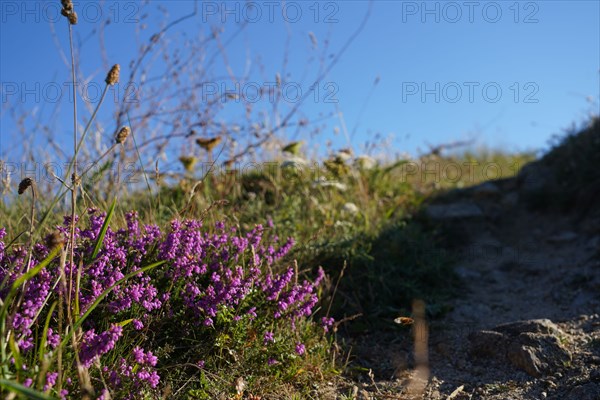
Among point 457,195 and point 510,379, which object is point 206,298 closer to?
point 510,379

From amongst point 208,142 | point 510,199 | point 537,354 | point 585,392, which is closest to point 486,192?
point 510,199

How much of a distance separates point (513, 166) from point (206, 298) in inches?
261

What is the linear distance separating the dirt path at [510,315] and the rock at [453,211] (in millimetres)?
12

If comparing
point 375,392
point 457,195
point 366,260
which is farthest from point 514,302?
point 457,195

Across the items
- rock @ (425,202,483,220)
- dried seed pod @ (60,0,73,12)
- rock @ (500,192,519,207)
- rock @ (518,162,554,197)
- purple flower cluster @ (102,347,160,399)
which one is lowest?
rock @ (500,192,519,207)

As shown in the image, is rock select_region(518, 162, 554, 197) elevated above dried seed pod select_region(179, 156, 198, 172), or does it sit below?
below

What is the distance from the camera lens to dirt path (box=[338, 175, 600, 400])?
2.76m

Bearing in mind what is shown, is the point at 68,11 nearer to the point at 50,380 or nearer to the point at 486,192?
the point at 50,380

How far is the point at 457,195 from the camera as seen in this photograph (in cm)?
652

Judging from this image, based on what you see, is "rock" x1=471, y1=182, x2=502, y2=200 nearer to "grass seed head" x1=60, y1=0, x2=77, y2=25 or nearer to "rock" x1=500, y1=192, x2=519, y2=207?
"rock" x1=500, y1=192, x2=519, y2=207

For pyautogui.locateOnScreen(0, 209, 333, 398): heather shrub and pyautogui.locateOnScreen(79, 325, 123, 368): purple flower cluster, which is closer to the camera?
pyautogui.locateOnScreen(79, 325, 123, 368): purple flower cluster

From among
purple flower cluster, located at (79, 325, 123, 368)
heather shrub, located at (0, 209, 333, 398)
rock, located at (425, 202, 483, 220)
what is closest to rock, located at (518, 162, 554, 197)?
rock, located at (425, 202, 483, 220)

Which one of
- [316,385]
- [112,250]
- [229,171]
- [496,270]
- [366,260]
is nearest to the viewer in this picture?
[112,250]

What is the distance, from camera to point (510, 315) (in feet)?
→ 12.5
